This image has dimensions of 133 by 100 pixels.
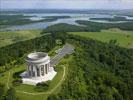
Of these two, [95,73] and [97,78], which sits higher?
[95,73]

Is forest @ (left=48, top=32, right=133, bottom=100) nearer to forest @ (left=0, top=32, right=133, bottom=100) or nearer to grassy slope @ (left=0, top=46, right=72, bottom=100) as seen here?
forest @ (left=0, top=32, right=133, bottom=100)

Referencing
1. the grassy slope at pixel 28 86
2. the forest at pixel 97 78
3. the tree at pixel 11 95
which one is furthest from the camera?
the forest at pixel 97 78

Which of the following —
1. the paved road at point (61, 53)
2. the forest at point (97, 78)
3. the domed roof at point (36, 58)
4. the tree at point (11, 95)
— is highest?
the domed roof at point (36, 58)

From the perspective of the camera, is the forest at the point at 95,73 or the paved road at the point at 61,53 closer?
the forest at the point at 95,73

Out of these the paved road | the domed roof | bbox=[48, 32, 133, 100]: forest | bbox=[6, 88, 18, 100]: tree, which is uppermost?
the domed roof

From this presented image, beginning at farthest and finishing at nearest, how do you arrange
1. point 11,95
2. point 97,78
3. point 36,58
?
point 97,78, point 36,58, point 11,95

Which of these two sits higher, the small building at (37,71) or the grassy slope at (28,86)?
the small building at (37,71)

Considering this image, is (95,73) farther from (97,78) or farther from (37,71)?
(37,71)

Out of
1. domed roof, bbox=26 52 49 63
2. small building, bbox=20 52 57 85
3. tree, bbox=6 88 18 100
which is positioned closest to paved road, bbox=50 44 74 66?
domed roof, bbox=26 52 49 63

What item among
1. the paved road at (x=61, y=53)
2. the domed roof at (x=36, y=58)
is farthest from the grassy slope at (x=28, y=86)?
the domed roof at (x=36, y=58)

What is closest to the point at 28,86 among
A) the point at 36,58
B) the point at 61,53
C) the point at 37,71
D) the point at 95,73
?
the point at 37,71

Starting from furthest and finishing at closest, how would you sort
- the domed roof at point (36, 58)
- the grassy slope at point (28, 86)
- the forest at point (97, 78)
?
the domed roof at point (36, 58) < the forest at point (97, 78) < the grassy slope at point (28, 86)

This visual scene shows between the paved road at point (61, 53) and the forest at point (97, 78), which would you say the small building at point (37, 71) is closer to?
the forest at point (97, 78)
